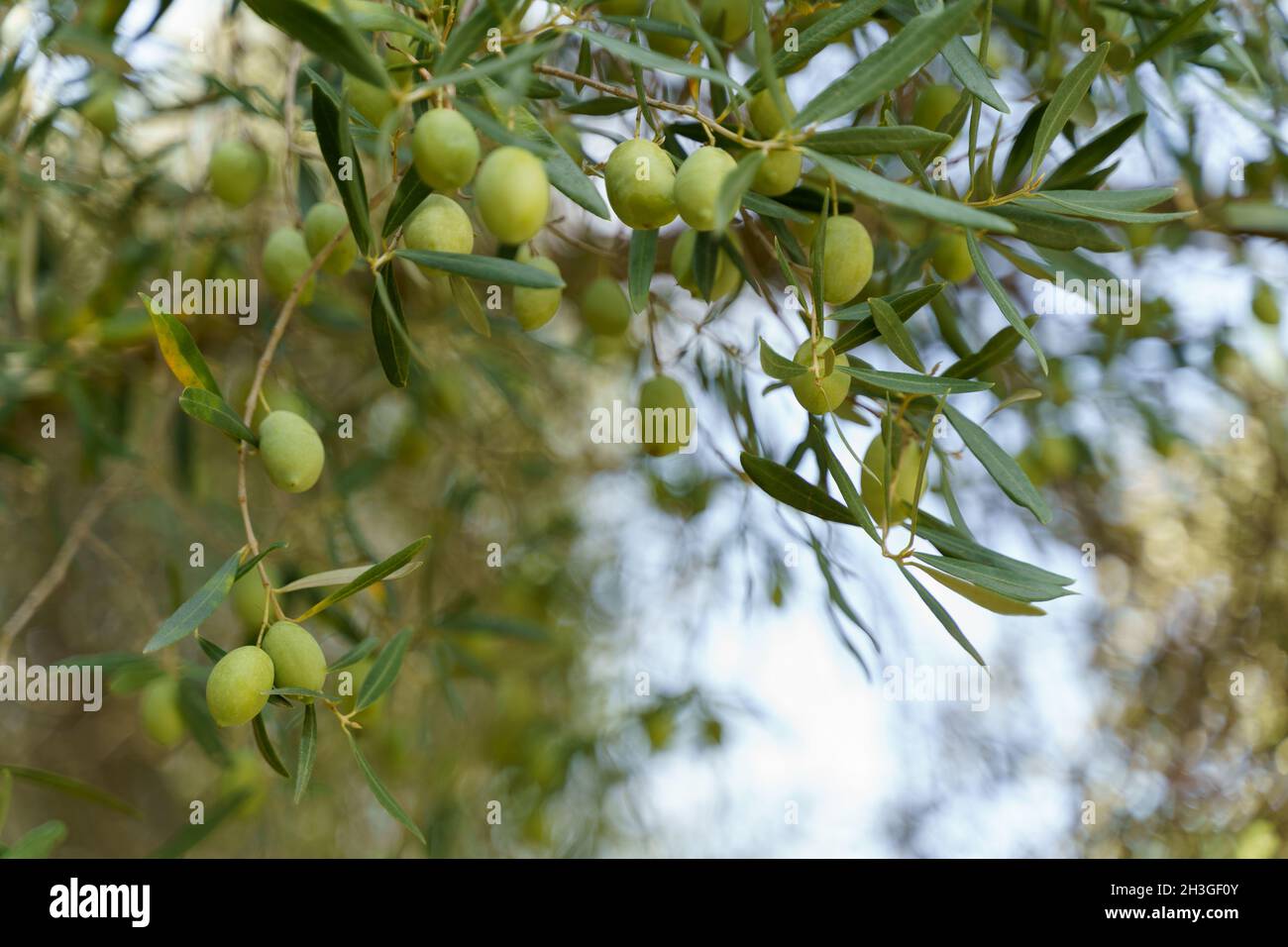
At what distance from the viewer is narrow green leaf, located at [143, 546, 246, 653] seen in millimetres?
679

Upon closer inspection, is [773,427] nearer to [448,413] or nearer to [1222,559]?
[448,413]

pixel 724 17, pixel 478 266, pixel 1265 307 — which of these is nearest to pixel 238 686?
pixel 478 266

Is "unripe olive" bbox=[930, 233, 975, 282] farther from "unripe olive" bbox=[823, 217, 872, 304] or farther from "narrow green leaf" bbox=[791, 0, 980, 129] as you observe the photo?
"narrow green leaf" bbox=[791, 0, 980, 129]

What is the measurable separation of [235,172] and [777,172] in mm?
833

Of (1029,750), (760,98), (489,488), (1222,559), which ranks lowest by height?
(1029,750)

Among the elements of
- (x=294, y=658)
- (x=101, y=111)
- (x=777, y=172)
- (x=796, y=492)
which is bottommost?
(x=294, y=658)

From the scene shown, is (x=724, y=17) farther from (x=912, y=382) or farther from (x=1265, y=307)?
(x=1265, y=307)

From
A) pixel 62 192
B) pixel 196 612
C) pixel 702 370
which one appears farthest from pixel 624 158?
pixel 62 192

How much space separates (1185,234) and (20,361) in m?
1.96

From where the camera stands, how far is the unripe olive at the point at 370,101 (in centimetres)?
72

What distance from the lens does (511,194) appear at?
0.59 metres

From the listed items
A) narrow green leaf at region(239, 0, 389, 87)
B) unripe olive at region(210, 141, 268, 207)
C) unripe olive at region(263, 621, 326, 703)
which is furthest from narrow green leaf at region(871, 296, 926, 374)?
unripe olive at region(210, 141, 268, 207)

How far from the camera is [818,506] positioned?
797 mm

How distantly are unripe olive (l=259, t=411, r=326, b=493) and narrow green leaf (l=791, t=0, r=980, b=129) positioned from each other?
1.44ft
